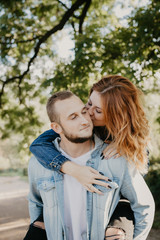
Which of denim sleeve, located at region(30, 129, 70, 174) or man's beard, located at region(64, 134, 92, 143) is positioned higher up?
man's beard, located at region(64, 134, 92, 143)

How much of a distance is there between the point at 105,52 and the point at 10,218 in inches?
179

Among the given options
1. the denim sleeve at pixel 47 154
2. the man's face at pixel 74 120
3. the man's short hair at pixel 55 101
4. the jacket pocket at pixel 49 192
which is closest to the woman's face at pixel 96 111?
the man's face at pixel 74 120

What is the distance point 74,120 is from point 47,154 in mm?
376

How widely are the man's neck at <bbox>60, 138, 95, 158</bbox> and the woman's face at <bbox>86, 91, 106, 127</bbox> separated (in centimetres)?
19

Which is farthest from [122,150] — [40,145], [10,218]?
[10,218]

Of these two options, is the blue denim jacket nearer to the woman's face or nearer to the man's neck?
the man's neck

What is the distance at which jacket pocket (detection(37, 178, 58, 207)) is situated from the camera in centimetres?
214

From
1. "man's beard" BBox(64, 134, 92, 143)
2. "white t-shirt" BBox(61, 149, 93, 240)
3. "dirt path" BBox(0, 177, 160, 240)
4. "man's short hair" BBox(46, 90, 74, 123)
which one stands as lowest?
"dirt path" BBox(0, 177, 160, 240)

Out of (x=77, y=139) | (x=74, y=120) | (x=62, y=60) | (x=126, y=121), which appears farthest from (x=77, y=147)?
(x=62, y=60)

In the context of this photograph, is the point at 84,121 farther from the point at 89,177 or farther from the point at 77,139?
the point at 89,177

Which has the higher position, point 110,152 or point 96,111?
point 96,111

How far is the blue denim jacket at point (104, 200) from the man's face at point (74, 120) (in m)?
0.23

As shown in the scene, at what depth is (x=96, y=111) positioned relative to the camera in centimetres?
238

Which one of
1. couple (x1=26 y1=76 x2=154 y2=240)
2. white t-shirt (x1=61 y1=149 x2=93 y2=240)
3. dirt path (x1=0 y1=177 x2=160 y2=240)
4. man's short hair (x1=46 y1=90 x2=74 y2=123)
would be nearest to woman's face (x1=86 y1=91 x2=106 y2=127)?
couple (x1=26 y1=76 x2=154 y2=240)
